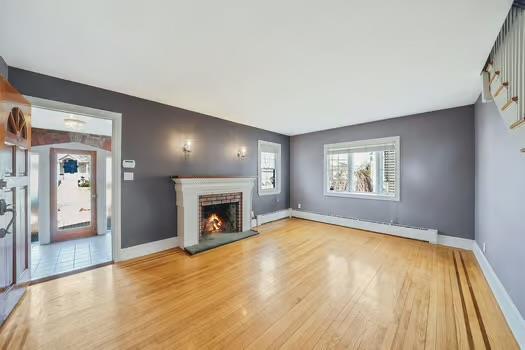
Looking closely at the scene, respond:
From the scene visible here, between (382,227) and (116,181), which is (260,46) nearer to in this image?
(116,181)

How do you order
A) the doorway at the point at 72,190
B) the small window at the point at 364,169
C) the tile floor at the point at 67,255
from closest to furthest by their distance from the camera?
1. the tile floor at the point at 67,255
2. the doorway at the point at 72,190
3. the small window at the point at 364,169

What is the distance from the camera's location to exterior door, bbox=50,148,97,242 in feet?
13.9

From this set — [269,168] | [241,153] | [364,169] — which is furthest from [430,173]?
[241,153]

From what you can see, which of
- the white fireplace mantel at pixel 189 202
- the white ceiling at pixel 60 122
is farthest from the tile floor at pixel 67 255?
the white ceiling at pixel 60 122

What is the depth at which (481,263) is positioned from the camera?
9.56 feet

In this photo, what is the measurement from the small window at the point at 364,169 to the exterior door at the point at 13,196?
5.43m

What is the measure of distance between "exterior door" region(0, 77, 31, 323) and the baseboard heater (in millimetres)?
5374

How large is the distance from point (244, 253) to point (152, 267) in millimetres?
1380

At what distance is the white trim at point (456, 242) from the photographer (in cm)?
359

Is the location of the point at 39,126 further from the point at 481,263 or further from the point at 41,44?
the point at 481,263

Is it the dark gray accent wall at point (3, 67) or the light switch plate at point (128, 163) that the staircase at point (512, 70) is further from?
the dark gray accent wall at point (3, 67)

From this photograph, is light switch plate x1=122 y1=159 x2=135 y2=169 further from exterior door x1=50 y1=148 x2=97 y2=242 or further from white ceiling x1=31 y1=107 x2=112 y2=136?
exterior door x1=50 y1=148 x2=97 y2=242

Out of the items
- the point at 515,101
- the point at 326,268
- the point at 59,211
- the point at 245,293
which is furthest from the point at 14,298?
the point at 515,101

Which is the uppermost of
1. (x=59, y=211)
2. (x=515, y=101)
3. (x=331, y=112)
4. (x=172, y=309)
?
(x=331, y=112)
